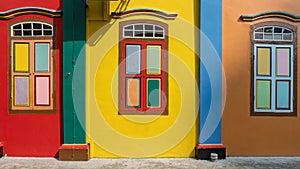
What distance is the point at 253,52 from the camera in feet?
18.5

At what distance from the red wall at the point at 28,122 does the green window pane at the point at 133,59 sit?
127cm

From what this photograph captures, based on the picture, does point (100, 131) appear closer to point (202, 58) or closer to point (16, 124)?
point (16, 124)

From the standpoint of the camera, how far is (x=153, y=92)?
5559 millimetres

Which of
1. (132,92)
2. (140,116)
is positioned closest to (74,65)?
(132,92)

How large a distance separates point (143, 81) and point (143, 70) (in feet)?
0.68

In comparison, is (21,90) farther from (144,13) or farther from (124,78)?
(144,13)

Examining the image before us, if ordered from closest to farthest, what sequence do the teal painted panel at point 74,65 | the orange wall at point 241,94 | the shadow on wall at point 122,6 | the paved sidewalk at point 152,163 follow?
the paved sidewalk at point 152,163
the teal painted panel at point 74,65
the shadow on wall at point 122,6
the orange wall at point 241,94

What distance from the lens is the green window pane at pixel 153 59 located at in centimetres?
555

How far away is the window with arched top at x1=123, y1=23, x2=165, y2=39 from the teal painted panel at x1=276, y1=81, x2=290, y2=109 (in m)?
2.46

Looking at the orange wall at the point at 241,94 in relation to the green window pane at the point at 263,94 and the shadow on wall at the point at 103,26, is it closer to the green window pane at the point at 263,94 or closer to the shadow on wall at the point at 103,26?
the green window pane at the point at 263,94

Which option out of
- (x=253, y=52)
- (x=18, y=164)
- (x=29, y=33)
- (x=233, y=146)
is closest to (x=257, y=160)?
(x=233, y=146)

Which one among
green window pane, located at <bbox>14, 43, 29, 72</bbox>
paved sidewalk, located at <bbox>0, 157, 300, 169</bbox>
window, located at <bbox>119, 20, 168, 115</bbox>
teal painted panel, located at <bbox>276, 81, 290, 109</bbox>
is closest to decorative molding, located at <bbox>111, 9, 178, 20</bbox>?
window, located at <bbox>119, 20, 168, 115</bbox>

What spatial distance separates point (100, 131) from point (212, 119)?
6.92ft

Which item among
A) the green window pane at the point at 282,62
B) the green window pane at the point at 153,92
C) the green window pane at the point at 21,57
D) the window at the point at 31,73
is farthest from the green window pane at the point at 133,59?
the green window pane at the point at 282,62
